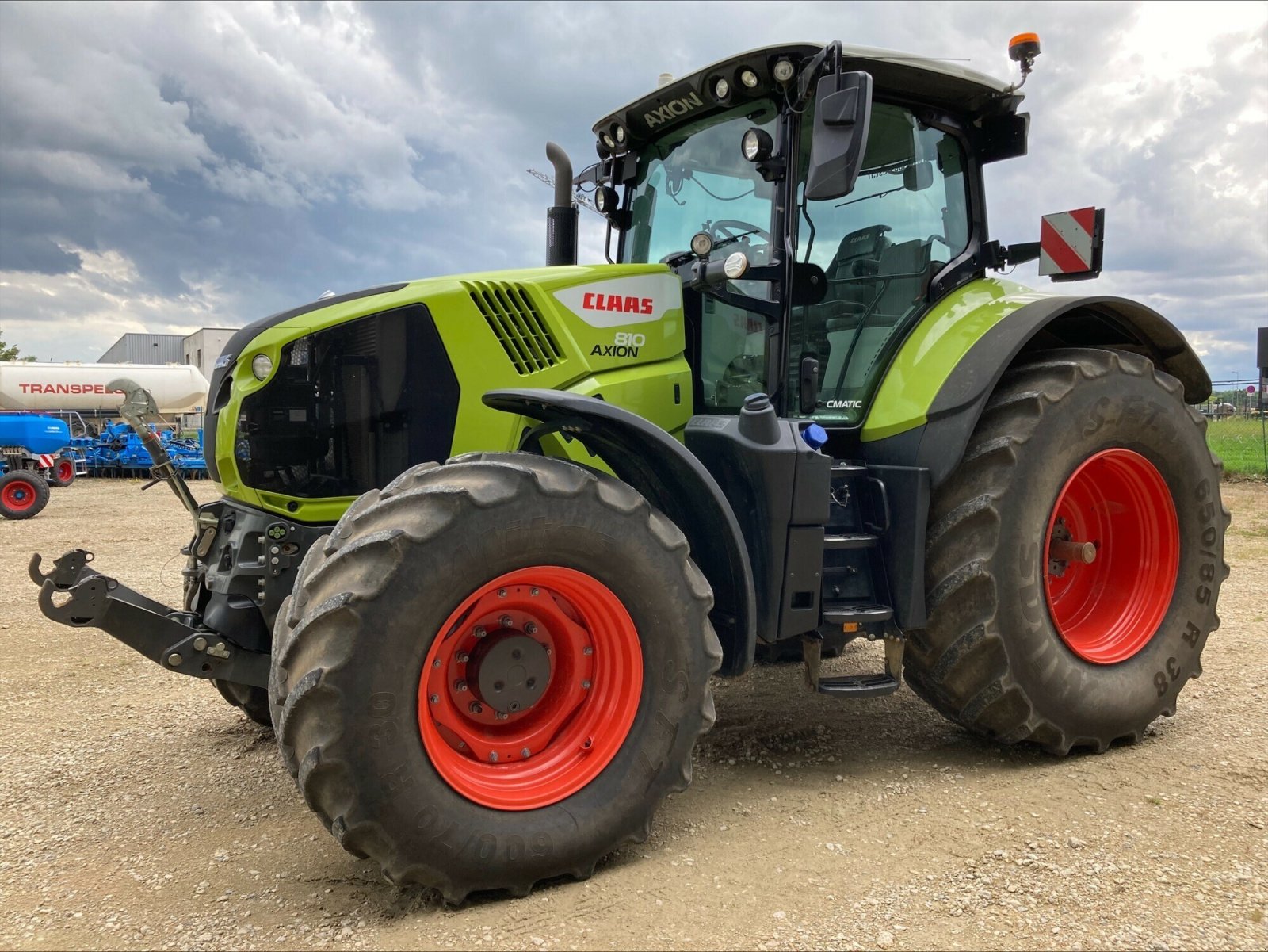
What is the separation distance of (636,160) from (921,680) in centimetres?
281

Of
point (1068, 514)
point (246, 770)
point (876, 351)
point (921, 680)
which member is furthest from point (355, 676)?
point (1068, 514)

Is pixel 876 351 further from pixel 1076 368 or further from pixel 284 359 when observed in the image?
pixel 284 359

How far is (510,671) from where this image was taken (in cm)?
297

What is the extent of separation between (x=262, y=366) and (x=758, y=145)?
215cm

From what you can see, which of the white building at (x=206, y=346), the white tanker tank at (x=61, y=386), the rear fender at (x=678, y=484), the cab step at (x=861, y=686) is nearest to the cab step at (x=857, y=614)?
the cab step at (x=861, y=686)

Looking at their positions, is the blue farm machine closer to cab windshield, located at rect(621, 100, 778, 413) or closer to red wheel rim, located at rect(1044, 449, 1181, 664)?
cab windshield, located at rect(621, 100, 778, 413)

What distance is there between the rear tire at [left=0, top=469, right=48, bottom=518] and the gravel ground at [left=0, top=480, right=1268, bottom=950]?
11660mm

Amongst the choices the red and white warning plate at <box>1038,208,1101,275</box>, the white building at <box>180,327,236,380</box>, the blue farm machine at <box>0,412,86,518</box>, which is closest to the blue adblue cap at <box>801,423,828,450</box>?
Answer: the red and white warning plate at <box>1038,208,1101,275</box>

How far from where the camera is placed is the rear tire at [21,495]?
14.6 meters

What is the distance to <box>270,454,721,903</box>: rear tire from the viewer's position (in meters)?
2.63

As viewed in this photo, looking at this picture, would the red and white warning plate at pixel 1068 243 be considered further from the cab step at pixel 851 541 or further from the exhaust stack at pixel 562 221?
the exhaust stack at pixel 562 221

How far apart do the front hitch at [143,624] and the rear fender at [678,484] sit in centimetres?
131

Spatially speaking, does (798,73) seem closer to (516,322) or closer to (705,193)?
(705,193)

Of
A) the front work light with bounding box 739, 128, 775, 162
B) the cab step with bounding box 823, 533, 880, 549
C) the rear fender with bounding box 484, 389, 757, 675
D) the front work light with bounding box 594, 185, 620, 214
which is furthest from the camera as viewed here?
the front work light with bounding box 594, 185, 620, 214
